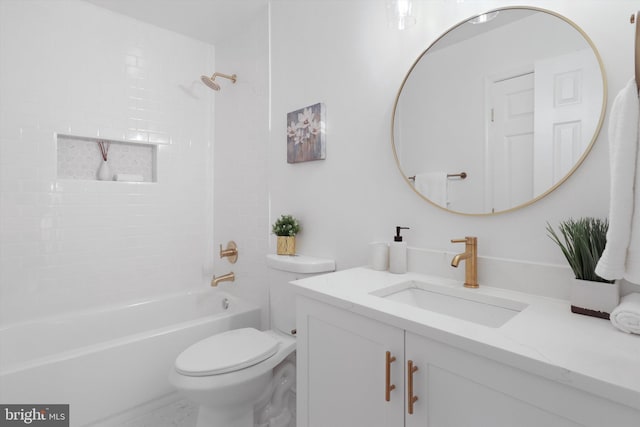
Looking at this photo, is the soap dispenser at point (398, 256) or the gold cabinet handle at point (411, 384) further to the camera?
the soap dispenser at point (398, 256)

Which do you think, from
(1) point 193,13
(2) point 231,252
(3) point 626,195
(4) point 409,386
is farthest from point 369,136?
(1) point 193,13

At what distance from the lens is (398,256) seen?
1.37 m

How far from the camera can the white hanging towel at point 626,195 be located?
737 millimetres

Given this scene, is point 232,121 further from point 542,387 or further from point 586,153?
point 542,387

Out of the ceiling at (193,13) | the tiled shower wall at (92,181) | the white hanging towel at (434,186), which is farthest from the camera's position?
the ceiling at (193,13)

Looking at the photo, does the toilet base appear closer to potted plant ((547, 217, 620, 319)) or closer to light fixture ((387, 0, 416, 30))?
potted plant ((547, 217, 620, 319))

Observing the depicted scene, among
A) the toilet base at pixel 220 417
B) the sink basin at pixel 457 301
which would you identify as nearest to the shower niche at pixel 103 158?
the toilet base at pixel 220 417

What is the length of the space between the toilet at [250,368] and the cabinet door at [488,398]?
2.78 ft

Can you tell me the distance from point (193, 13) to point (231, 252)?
69.7 inches

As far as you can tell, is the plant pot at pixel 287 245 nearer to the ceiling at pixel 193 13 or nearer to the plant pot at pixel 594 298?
the plant pot at pixel 594 298

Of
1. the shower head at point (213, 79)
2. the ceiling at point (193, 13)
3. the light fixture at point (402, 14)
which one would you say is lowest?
the light fixture at point (402, 14)

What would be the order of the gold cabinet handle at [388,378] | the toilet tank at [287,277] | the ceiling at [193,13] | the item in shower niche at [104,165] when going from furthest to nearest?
the item in shower niche at [104,165] < the ceiling at [193,13] < the toilet tank at [287,277] < the gold cabinet handle at [388,378]

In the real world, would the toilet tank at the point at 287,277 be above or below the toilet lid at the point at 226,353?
above

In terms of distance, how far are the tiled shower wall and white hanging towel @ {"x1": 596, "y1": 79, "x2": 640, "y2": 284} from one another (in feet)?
8.65
